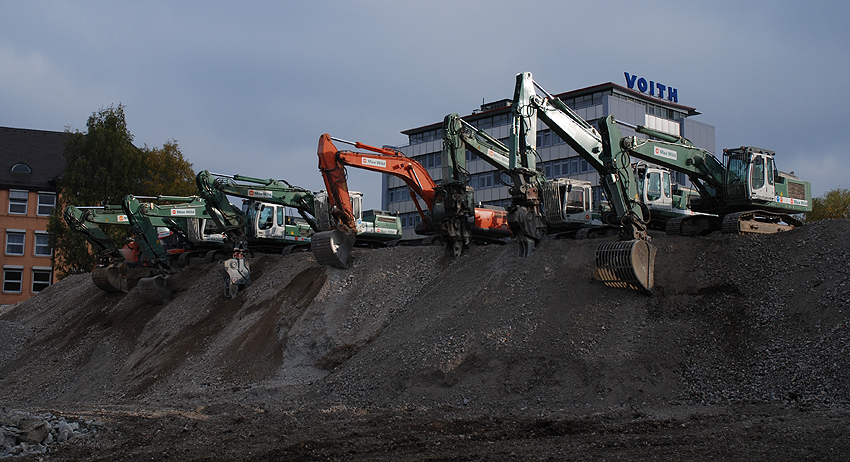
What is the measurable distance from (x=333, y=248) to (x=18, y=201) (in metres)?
39.9

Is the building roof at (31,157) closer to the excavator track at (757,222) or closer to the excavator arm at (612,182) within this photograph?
the excavator arm at (612,182)

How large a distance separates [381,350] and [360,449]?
7.33 meters

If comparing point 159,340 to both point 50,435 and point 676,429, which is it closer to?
point 50,435

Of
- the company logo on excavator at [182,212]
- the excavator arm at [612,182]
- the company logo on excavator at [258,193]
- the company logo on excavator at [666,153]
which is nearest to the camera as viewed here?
the excavator arm at [612,182]

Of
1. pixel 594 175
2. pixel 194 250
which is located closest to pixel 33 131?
pixel 194 250

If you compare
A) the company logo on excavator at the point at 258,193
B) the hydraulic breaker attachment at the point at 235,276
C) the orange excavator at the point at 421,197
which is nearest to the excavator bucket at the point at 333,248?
the orange excavator at the point at 421,197

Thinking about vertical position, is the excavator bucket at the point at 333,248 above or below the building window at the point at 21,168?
below

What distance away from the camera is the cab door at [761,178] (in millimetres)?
20562

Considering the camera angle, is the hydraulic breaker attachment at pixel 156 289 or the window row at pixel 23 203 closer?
the hydraulic breaker attachment at pixel 156 289

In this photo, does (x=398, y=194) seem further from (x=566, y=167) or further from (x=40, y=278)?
(x=40, y=278)

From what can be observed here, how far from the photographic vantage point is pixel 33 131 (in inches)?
2323

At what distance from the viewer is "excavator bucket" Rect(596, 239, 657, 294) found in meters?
16.5

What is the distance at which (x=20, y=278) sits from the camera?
5322 cm

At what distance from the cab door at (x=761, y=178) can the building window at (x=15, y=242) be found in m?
48.6
